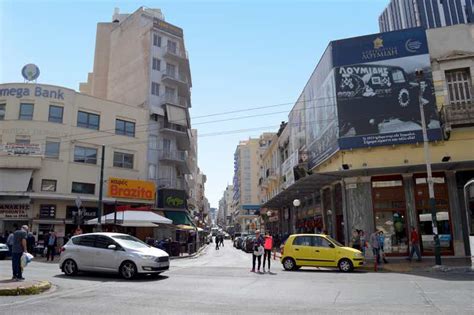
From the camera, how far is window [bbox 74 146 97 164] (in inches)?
1404

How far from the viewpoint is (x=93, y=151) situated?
36.9m

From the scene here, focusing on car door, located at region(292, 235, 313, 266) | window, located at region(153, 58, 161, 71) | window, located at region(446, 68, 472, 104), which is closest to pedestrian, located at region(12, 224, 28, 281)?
car door, located at region(292, 235, 313, 266)

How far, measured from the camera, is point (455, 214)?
2264 cm

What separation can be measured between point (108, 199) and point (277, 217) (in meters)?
24.2

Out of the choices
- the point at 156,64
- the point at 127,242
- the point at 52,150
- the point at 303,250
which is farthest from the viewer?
the point at 156,64

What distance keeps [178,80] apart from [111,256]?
33100mm

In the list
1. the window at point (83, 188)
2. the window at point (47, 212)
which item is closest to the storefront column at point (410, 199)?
the window at point (83, 188)

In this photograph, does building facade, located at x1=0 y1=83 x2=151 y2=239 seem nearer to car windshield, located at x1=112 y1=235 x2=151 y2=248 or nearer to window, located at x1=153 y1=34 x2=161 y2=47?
window, located at x1=153 y1=34 x2=161 y2=47

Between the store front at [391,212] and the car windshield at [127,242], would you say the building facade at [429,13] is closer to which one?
the store front at [391,212]

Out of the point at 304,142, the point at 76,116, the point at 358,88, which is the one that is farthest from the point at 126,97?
the point at 358,88

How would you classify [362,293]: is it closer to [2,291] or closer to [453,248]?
[2,291]

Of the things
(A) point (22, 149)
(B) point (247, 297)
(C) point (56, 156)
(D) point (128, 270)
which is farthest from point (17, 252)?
(C) point (56, 156)

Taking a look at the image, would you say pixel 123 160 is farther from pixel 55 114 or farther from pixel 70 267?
pixel 70 267

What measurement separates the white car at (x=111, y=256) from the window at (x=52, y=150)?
21.4 meters
